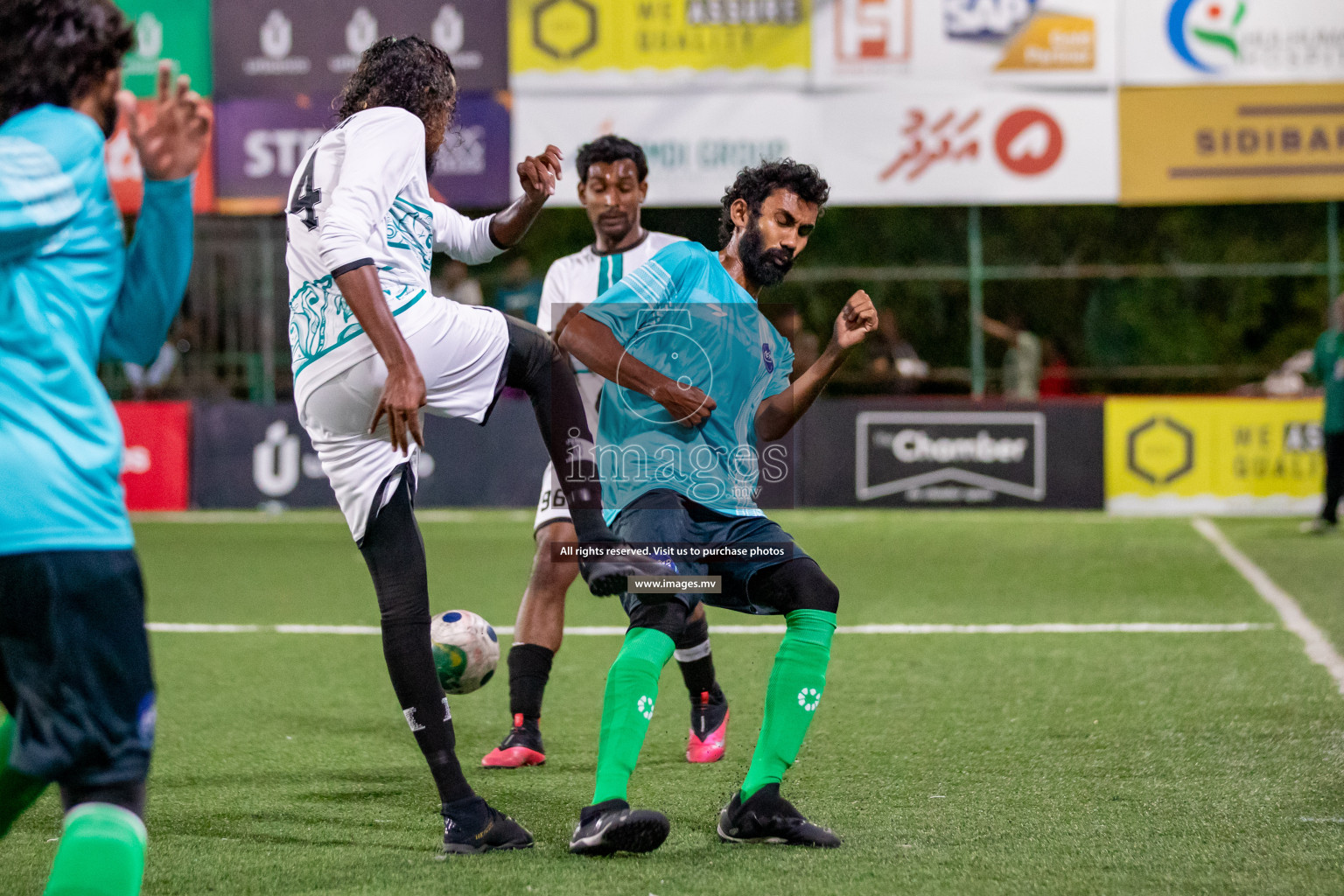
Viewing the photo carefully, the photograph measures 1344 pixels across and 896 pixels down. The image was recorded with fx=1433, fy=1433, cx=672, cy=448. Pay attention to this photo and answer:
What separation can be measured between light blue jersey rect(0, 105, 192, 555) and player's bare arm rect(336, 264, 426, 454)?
0.75m

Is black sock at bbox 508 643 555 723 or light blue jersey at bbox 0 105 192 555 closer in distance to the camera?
light blue jersey at bbox 0 105 192 555

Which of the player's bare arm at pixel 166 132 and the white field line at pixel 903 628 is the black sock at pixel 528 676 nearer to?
the white field line at pixel 903 628

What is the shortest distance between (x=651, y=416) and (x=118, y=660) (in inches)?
68.3

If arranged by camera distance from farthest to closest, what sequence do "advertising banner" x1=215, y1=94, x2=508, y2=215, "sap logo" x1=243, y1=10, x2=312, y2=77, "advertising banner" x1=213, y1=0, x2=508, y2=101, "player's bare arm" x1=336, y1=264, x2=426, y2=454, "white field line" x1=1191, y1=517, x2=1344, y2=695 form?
"sap logo" x1=243, y1=10, x2=312, y2=77 → "advertising banner" x1=213, y1=0, x2=508, y2=101 → "advertising banner" x1=215, y1=94, x2=508, y2=215 → "white field line" x1=1191, y1=517, x2=1344, y2=695 → "player's bare arm" x1=336, y1=264, x2=426, y2=454

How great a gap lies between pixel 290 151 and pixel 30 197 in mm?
14086

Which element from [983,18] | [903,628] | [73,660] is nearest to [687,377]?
[73,660]

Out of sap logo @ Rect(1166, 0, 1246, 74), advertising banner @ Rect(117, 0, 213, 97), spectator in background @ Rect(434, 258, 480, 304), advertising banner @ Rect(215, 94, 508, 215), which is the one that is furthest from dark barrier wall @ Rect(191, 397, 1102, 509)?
advertising banner @ Rect(117, 0, 213, 97)

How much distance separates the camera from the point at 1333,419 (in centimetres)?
1248

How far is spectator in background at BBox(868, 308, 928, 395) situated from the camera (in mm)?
16469

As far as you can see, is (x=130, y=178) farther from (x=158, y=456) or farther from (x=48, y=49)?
(x=48, y=49)

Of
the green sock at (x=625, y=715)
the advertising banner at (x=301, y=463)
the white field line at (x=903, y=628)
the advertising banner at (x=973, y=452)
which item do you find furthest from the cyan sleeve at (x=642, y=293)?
the advertising banner at (x=301, y=463)

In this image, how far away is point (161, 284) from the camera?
8.38 ft

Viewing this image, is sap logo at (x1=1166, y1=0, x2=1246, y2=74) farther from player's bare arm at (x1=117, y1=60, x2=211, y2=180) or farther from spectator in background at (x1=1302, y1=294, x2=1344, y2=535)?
player's bare arm at (x1=117, y1=60, x2=211, y2=180)

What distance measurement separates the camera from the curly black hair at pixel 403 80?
3.68 meters
